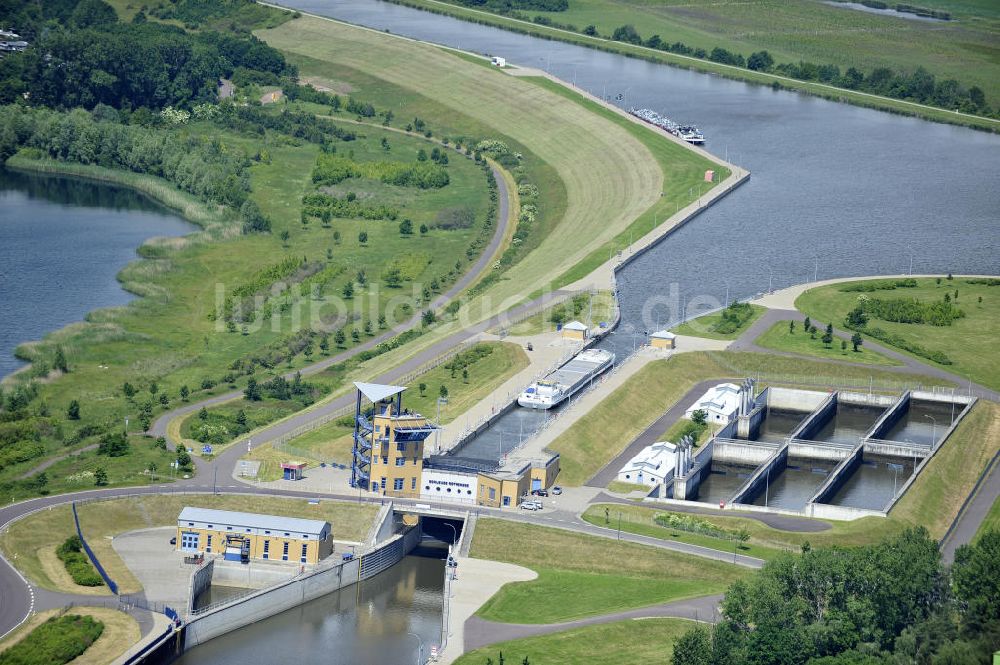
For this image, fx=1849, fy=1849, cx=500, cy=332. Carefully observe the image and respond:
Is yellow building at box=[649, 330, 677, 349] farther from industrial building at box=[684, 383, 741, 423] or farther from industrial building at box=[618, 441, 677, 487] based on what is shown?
industrial building at box=[618, 441, 677, 487]

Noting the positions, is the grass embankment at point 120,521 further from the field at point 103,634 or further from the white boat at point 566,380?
the white boat at point 566,380

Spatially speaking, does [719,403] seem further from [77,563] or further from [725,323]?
[77,563]

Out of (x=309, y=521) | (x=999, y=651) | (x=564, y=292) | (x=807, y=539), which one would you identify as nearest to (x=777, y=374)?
(x=564, y=292)

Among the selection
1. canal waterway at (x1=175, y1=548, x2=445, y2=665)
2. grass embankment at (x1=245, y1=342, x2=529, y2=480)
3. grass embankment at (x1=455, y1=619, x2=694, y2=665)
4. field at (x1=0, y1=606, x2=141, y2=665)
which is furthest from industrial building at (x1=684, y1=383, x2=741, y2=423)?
field at (x1=0, y1=606, x2=141, y2=665)

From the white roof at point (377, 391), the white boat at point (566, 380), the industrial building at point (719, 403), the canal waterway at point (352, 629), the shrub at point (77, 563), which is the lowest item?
the canal waterway at point (352, 629)

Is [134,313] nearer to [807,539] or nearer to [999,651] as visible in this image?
[807,539]

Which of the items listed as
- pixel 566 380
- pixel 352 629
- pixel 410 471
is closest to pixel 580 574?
pixel 352 629

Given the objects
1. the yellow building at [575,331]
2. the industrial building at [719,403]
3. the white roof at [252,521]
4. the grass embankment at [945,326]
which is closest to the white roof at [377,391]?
the white roof at [252,521]
